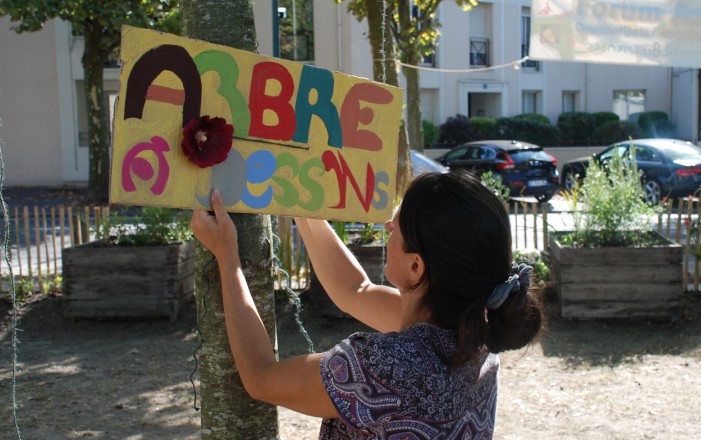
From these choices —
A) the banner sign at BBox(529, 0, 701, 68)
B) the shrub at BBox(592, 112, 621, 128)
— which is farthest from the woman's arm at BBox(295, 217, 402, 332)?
the shrub at BBox(592, 112, 621, 128)

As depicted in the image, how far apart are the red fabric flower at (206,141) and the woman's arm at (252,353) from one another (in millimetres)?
103

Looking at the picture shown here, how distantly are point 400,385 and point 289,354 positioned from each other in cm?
498

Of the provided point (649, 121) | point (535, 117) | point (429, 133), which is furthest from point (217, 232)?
point (649, 121)

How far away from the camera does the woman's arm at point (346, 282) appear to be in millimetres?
2263

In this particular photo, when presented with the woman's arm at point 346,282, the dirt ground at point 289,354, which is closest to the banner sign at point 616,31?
the dirt ground at point 289,354

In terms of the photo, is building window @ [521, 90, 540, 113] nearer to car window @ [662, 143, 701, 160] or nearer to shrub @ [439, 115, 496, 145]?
shrub @ [439, 115, 496, 145]

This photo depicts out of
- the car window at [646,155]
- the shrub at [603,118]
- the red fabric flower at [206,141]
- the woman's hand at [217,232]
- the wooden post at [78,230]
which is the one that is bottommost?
the wooden post at [78,230]

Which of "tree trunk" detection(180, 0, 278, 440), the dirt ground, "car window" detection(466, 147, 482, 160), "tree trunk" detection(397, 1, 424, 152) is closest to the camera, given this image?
"tree trunk" detection(180, 0, 278, 440)

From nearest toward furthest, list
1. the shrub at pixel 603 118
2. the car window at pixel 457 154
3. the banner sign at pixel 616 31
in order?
the banner sign at pixel 616 31, the car window at pixel 457 154, the shrub at pixel 603 118

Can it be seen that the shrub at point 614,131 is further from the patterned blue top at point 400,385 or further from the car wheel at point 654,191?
the patterned blue top at point 400,385

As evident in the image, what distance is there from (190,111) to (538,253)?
6430 mm

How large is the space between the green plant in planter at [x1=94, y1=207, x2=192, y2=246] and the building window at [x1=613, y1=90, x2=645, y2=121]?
29.8 m

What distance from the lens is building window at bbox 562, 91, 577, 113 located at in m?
33.5

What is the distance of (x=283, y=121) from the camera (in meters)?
2.24
